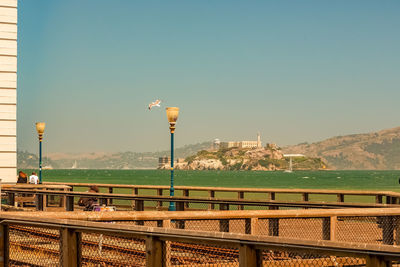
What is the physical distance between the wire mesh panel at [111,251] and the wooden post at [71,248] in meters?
0.16

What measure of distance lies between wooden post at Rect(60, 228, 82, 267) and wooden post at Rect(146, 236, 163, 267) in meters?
1.10

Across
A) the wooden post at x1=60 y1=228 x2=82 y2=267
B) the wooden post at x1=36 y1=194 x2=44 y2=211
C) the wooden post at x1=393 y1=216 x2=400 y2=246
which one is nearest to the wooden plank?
the wooden post at x1=36 y1=194 x2=44 y2=211

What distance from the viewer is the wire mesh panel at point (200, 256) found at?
7.12 meters

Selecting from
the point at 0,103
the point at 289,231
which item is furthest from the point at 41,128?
the point at 289,231

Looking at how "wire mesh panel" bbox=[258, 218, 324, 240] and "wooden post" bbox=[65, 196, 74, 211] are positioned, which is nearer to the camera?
"wire mesh panel" bbox=[258, 218, 324, 240]

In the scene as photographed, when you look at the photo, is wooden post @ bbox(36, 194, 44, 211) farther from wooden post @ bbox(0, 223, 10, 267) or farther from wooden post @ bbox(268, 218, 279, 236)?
wooden post @ bbox(0, 223, 10, 267)

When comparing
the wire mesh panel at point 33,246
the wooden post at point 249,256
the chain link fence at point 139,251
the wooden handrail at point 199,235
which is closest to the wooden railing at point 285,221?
the wire mesh panel at point 33,246

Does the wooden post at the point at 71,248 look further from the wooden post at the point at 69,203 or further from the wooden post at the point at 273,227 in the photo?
the wooden post at the point at 69,203

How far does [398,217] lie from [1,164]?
1648 centimetres

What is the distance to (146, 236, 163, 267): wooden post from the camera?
635 centimetres

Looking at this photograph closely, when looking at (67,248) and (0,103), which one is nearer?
(67,248)

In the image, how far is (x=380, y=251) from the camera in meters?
4.75

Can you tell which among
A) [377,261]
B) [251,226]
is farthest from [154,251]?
[251,226]

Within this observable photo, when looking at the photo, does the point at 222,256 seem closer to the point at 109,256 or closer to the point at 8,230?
the point at 109,256
